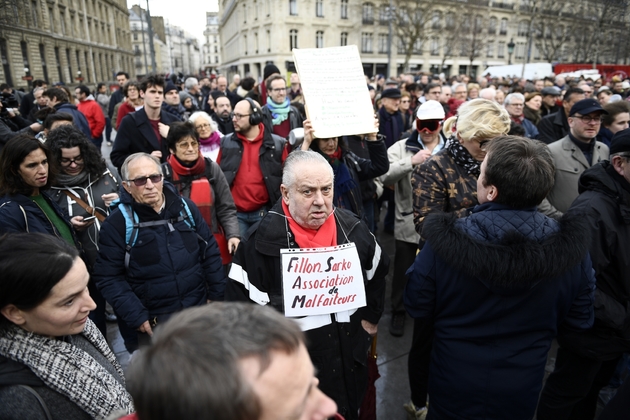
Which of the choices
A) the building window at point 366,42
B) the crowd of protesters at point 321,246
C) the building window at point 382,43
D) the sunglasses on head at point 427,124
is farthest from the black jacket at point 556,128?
the building window at point 382,43

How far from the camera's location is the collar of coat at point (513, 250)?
1.58 metres

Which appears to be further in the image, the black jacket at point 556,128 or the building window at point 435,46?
the building window at point 435,46

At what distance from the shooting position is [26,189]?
2.67 meters

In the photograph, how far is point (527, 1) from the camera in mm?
53375

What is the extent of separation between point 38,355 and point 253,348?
1079 millimetres

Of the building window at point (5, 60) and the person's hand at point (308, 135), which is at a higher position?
the building window at point (5, 60)

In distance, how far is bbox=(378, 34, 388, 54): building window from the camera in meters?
48.4

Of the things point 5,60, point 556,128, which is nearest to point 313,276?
point 556,128

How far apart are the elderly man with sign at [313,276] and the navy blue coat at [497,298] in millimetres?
369

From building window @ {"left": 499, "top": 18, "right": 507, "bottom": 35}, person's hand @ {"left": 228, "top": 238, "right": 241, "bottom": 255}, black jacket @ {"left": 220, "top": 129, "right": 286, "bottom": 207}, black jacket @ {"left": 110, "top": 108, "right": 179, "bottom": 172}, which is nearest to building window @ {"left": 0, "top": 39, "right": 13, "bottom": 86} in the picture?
black jacket @ {"left": 110, "top": 108, "right": 179, "bottom": 172}

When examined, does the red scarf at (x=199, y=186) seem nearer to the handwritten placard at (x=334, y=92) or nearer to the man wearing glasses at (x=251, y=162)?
the man wearing glasses at (x=251, y=162)

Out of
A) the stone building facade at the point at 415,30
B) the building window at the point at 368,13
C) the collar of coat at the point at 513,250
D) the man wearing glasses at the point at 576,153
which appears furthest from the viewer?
the building window at the point at 368,13

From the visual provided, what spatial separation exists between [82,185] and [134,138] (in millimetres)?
1399

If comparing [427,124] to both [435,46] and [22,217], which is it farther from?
[435,46]
